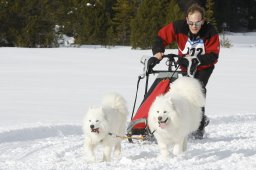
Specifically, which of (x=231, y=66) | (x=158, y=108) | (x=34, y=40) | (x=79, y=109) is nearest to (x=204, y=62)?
(x=158, y=108)

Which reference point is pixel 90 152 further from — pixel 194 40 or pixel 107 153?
pixel 194 40

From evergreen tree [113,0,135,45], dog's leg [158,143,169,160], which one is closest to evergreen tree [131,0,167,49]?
evergreen tree [113,0,135,45]

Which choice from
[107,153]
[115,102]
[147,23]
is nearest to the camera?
[107,153]

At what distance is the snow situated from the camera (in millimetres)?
5355

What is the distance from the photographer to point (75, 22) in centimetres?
2455

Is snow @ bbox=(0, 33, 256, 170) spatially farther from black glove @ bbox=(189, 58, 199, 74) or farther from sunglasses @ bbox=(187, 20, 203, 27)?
sunglasses @ bbox=(187, 20, 203, 27)

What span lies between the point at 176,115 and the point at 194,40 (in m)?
1.55

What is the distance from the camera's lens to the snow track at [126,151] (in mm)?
5062

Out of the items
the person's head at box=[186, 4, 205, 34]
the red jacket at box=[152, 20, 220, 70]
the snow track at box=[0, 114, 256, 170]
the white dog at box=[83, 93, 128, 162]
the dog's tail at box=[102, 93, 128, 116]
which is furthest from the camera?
the red jacket at box=[152, 20, 220, 70]

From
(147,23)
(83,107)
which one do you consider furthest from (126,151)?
(147,23)

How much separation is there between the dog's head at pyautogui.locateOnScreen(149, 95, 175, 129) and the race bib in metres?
1.39

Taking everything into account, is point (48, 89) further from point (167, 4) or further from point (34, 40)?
point (167, 4)

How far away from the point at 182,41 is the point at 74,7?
61.2ft

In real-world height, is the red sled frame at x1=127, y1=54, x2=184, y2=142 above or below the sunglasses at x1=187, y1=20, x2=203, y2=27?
below
